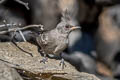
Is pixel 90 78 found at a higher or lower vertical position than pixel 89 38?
lower

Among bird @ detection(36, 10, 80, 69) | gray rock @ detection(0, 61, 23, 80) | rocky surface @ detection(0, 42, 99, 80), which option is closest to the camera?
gray rock @ detection(0, 61, 23, 80)

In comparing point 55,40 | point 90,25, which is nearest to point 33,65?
point 55,40

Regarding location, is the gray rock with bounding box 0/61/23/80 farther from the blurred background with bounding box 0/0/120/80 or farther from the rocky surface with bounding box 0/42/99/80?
the blurred background with bounding box 0/0/120/80

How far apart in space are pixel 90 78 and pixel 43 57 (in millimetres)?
1274

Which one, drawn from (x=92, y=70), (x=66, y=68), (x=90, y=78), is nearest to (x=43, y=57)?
(x=66, y=68)

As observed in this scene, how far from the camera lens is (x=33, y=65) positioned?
7633 millimetres

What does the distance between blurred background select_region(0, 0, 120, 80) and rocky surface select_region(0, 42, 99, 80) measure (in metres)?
7.62

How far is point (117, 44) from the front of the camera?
18.7 metres

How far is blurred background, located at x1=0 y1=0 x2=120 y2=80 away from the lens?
16453mm

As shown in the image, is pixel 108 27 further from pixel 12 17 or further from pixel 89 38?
pixel 12 17

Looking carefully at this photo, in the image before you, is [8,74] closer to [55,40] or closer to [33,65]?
[33,65]

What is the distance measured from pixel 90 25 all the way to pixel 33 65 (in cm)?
1125

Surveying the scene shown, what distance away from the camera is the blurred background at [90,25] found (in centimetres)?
1645

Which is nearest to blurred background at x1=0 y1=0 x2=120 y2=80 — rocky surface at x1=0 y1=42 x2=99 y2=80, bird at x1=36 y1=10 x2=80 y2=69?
bird at x1=36 y1=10 x2=80 y2=69
